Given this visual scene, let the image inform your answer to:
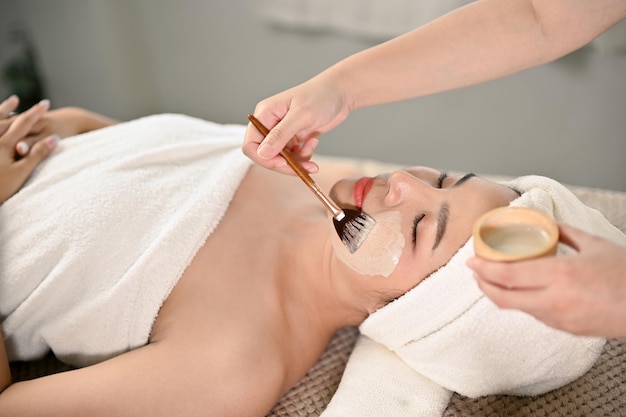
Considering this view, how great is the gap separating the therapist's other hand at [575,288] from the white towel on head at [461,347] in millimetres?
282

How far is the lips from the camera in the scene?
43.8 inches

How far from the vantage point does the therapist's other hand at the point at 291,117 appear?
3.47ft

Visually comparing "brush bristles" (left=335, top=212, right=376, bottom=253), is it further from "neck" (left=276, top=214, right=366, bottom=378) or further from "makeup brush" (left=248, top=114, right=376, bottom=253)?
"neck" (left=276, top=214, right=366, bottom=378)

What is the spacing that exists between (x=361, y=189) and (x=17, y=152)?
0.70 m

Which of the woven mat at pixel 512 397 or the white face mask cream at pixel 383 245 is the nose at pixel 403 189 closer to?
Result: the white face mask cream at pixel 383 245

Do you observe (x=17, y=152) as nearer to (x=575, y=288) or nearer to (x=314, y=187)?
(x=314, y=187)

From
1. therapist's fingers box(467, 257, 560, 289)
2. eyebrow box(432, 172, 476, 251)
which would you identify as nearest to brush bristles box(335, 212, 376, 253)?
eyebrow box(432, 172, 476, 251)

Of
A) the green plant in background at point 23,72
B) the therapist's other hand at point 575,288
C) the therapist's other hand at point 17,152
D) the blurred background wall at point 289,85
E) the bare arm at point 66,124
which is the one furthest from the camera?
the green plant in background at point 23,72

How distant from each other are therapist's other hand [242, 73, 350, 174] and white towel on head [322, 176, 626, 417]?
312mm

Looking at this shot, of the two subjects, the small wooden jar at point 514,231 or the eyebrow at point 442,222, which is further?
the eyebrow at point 442,222

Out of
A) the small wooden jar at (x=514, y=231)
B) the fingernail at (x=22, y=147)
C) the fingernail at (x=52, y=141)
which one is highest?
the fingernail at (x=22, y=147)

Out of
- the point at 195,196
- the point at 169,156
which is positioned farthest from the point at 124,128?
the point at 195,196

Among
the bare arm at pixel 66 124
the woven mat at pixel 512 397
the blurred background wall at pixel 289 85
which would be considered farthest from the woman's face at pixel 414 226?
the blurred background wall at pixel 289 85

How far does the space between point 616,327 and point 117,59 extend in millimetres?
2234
